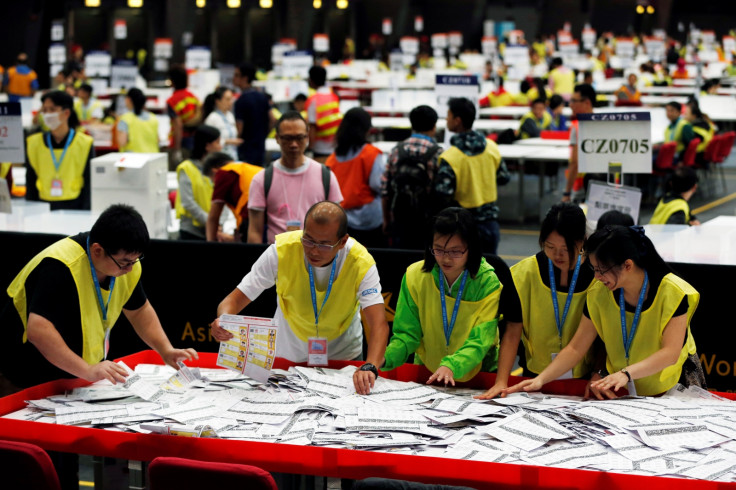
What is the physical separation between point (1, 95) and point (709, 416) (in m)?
19.0

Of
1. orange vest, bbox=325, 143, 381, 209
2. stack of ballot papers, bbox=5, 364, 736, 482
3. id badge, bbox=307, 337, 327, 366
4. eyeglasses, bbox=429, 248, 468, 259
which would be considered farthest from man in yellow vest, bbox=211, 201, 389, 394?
orange vest, bbox=325, 143, 381, 209

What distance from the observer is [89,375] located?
11.9ft

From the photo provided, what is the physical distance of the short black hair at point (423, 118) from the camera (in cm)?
711

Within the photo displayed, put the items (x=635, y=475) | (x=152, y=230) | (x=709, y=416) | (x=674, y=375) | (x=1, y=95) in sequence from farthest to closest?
(x=1, y=95) < (x=152, y=230) < (x=674, y=375) < (x=709, y=416) < (x=635, y=475)

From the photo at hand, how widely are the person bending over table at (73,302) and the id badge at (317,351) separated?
0.75m

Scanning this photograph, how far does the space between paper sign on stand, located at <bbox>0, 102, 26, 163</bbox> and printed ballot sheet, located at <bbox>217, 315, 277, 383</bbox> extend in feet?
12.7

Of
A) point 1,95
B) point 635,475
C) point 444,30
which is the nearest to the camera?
point 635,475

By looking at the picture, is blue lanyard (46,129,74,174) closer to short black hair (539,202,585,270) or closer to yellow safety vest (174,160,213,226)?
yellow safety vest (174,160,213,226)

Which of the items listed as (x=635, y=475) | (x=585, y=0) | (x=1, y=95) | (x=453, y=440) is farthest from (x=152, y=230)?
(x=585, y=0)

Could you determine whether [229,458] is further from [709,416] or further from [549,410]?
[709,416]

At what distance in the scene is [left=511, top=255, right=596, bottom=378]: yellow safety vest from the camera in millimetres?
4000

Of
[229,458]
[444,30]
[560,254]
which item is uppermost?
[444,30]

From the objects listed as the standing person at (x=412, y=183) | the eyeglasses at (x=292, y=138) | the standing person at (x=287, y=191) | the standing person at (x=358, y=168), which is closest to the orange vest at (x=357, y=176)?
the standing person at (x=358, y=168)

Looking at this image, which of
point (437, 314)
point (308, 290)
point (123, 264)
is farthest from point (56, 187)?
point (437, 314)
